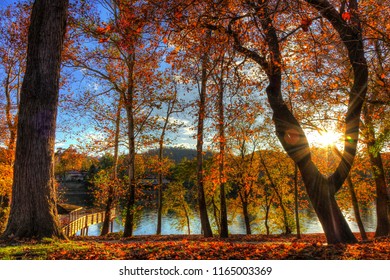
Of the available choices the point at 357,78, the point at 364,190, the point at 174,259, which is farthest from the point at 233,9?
the point at 364,190

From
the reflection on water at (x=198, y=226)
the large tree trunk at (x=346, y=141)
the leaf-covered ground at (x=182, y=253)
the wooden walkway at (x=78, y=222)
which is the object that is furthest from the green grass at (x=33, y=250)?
the reflection on water at (x=198, y=226)

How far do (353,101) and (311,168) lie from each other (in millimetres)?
1888

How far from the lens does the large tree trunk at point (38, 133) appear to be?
18.8 feet

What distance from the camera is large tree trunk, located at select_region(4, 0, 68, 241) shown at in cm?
574

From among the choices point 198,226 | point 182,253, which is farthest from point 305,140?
point 198,226

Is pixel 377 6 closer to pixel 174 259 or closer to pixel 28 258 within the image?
pixel 174 259

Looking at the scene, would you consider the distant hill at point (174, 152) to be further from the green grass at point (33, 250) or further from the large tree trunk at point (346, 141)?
the green grass at point (33, 250)

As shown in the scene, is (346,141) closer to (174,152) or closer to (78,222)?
(174,152)

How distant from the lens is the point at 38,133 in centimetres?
598

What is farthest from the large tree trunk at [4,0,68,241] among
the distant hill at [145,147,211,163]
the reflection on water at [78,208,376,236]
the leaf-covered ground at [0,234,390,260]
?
the reflection on water at [78,208,376,236]

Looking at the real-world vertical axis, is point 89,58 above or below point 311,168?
above

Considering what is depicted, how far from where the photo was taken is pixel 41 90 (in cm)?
606

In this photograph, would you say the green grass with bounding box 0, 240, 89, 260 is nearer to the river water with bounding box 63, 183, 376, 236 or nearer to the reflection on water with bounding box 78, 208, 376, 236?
the river water with bounding box 63, 183, 376, 236
